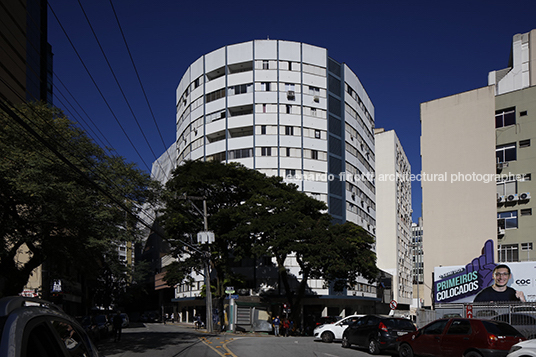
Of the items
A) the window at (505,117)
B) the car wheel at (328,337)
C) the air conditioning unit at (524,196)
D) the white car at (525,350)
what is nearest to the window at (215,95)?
the window at (505,117)

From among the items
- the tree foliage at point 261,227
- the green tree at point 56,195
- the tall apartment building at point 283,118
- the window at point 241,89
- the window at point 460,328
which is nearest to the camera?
the window at point 460,328

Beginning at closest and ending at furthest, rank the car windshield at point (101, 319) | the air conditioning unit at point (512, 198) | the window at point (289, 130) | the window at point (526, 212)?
the car windshield at point (101, 319) → the window at point (526, 212) → the air conditioning unit at point (512, 198) → the window at point (289, 130)

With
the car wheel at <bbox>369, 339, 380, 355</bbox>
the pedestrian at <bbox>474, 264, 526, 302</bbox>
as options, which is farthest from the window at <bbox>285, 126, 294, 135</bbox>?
the car wheel at <bbox>369, 339, 380, 355</bbox>

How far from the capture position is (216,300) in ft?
145

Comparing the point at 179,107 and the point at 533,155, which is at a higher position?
the point at 179,107

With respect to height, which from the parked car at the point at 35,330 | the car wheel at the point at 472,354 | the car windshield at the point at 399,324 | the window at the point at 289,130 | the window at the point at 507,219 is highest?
the window at the point at 289,130

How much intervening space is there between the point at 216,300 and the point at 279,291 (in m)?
10.4

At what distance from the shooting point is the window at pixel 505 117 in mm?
41031

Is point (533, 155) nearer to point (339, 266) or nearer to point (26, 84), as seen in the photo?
point (339, 266)

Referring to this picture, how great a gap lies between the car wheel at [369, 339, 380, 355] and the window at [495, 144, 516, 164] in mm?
28060

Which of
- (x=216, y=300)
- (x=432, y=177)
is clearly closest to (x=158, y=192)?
(x=216, y=300)

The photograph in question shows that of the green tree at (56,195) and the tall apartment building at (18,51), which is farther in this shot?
the tall apartment building at (18,51)

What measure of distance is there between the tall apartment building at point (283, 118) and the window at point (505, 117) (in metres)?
22.3

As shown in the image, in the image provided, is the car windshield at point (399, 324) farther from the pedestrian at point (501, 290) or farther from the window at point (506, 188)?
the window at point (506, 188)
